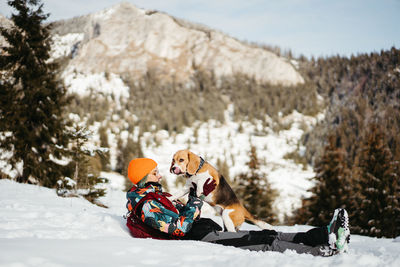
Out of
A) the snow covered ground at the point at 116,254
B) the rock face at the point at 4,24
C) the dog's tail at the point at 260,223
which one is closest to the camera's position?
the snow covered ground at the point at 116,254

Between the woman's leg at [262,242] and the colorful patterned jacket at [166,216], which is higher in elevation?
the colorful patterned jacket at [166,216]

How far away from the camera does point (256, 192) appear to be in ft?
63.5

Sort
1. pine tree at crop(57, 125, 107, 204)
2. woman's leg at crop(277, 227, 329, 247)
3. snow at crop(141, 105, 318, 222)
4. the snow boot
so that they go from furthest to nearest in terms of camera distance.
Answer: snow at crop(141, 105, 318, 222) < pine tree at crop(57, 125, 107, 204) < woman's leg at crop(277, 227, 329, 247) < the snow boot

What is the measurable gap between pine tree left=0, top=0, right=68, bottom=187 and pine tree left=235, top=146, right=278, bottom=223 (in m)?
12.0

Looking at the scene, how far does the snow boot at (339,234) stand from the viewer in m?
2.95

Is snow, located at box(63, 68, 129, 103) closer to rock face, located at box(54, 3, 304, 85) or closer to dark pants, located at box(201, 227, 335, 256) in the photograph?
rock face, located at box(54, 3, 304, 85)

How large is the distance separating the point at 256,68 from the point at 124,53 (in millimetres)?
60611

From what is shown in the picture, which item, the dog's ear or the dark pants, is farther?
the dog's ear

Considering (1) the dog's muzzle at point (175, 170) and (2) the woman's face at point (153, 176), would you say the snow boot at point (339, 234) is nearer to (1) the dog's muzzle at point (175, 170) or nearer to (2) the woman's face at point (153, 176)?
(2) the woman's face at point (153, 176)

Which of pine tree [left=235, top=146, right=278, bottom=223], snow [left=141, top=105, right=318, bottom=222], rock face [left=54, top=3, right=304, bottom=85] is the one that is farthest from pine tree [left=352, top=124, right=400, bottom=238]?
rock face [left=54, top=3, right=304, bottom=85]

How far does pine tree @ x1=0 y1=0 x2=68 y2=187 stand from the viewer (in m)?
11.6

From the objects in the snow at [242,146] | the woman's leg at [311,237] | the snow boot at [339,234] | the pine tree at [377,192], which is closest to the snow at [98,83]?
the snow at [242,146]

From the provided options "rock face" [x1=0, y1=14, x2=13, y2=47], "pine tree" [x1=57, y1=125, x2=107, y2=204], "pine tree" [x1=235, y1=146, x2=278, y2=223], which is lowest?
"pine tree" [x1=235, y1=146, x2=278, y2=223]

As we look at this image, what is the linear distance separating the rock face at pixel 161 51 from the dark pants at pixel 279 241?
118 m
